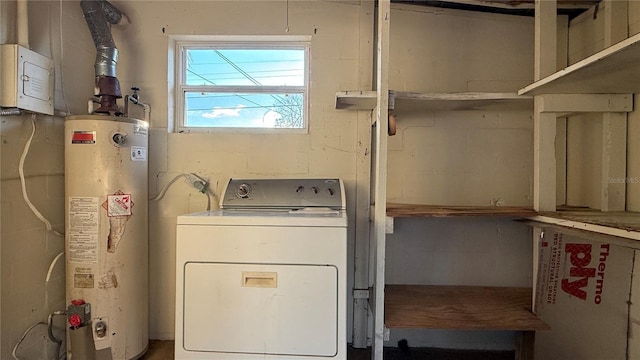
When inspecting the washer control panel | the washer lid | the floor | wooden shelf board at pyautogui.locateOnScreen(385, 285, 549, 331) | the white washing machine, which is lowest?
the floor

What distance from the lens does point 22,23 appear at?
4.65ft

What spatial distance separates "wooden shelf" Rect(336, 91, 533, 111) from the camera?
1.48m

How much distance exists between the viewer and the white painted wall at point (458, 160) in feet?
6.14

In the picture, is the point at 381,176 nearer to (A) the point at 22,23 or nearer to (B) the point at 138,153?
(B) the point at 138,153

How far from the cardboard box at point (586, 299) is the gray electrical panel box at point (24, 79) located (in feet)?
8.13

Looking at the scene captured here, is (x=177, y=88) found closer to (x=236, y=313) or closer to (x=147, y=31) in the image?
(x=147, y=31)

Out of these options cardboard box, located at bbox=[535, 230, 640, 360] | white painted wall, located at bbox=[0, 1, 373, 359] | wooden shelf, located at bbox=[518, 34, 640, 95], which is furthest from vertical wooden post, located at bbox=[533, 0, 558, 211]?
white painted wall, located at bbox=[0, 1, 373, 359]

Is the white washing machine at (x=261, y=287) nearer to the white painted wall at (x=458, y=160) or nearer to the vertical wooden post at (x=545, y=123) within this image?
the white painted wall at (x=458, y=160)

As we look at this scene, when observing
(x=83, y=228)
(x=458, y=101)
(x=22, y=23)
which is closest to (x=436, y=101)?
(x=458, y=101)

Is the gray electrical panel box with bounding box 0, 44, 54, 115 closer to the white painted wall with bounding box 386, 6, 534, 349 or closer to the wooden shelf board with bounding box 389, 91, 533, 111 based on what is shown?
the wooden shelf board with bounding box 389, 91, 533, 111

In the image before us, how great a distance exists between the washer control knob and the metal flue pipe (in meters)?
0.75

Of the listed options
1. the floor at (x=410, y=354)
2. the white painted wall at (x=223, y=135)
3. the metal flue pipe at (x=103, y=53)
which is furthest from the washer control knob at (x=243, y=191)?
the floor at (x=410, y=354)

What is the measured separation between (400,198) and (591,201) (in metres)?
0.97

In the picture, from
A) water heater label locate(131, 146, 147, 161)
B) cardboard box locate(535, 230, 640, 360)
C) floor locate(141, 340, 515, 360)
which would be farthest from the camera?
floor locate(141, 340, 515, 360)
